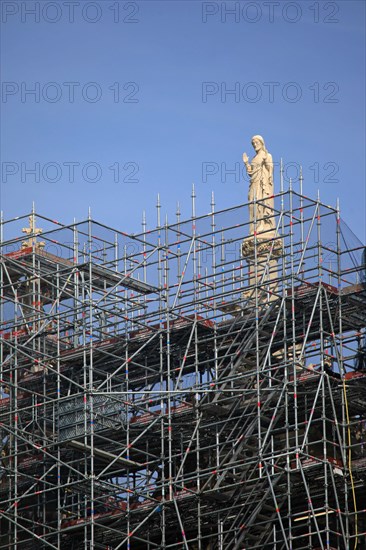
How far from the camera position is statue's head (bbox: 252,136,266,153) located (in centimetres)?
8638

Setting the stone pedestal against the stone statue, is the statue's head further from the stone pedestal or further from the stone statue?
the stone pedestal

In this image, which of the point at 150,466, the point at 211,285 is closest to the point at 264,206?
the point at 211,285

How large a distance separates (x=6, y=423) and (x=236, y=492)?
383 inches

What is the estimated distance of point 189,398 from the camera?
81.4m

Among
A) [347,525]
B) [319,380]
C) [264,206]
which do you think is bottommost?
[347,525]

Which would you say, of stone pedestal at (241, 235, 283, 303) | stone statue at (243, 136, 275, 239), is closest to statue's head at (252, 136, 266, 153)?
stone statue at (243, 136, 275, 239)

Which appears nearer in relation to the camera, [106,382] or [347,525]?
[347,525]

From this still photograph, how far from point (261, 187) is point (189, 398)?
8569 millimetres

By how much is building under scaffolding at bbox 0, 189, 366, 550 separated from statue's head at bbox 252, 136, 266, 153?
3897 millimetres

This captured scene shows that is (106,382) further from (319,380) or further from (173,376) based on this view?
(319,380)

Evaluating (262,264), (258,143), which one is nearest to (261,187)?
(258,143)

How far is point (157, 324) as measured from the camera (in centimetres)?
8294

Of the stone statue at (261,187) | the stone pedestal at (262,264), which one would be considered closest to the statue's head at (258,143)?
the stone statue at (261,187)

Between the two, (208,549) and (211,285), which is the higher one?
(211,285)
